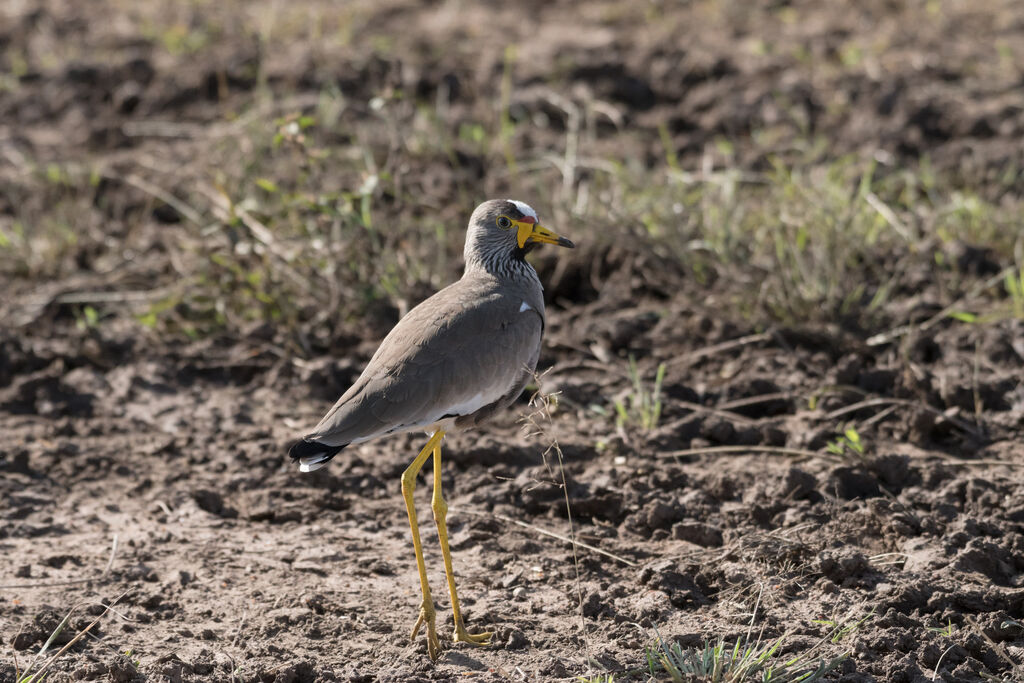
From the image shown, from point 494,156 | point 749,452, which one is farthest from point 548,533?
point 494,156

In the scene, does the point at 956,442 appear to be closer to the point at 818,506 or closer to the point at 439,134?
the point at 818,506

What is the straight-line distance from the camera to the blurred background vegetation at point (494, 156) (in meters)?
5.76

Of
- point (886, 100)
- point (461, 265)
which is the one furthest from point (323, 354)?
point (886, 100)

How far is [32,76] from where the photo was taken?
884 cm

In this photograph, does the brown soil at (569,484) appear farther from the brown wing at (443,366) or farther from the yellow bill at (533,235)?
the yellow bill at (533,235)

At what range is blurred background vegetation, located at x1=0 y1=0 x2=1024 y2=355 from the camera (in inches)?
227

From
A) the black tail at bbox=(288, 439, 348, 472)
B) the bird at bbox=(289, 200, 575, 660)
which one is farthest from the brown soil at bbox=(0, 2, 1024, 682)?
the black tail at bbox=(288, 439, 348, 472)

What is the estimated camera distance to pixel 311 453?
12.0 ft

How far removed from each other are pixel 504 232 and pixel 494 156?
2.73 metres

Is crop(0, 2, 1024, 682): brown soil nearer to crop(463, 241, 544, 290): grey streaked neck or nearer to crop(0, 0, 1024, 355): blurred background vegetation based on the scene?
crop(0, 0, 1024, 355): blurred background vegetation

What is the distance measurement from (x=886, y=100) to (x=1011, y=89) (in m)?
0.83

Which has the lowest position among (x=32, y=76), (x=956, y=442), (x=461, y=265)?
(x=956, y=442)

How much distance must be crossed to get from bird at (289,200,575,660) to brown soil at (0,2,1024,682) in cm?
33

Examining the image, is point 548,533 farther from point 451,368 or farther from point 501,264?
point 501,264
